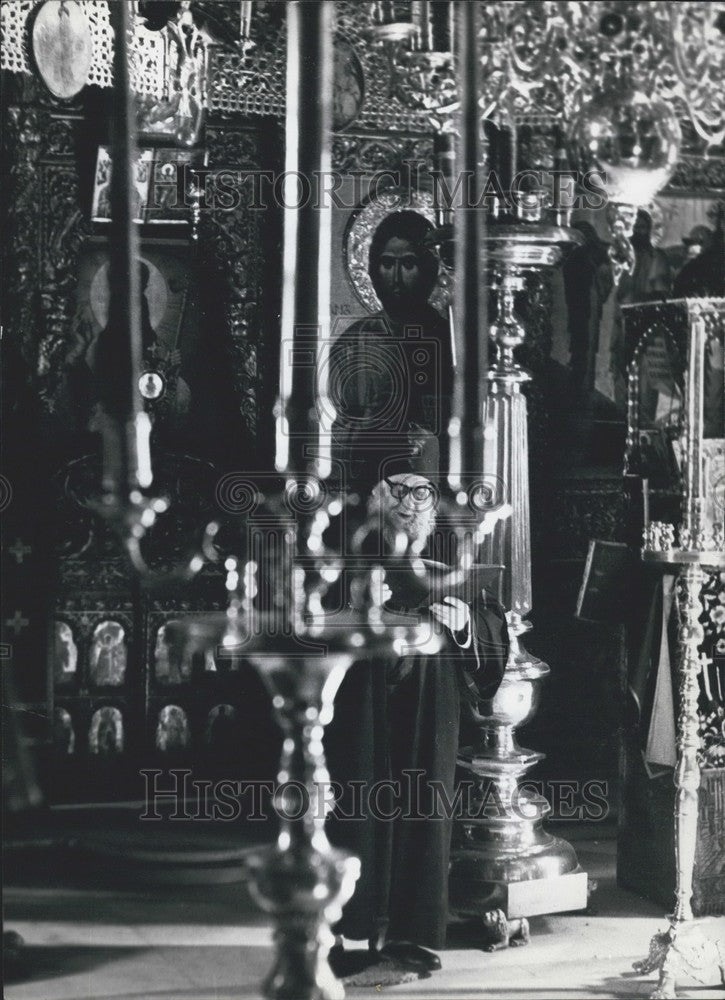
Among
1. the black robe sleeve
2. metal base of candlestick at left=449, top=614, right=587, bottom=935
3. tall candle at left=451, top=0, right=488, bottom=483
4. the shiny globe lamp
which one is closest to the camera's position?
tall candle at left=451, top=0, right=488, bottom=483

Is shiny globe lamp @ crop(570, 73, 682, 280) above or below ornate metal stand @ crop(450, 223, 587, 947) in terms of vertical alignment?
above

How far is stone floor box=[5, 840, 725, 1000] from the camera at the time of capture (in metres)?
2.79

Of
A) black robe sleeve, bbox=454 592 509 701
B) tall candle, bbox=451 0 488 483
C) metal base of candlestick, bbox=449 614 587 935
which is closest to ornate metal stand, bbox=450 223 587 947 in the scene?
metal base of candlestick, bbox=449 614 587 935

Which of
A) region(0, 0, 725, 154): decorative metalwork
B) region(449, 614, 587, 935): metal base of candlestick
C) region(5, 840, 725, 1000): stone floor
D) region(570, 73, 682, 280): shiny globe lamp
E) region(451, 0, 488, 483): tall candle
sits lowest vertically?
region(5, 840, 725, 1000): stone floor

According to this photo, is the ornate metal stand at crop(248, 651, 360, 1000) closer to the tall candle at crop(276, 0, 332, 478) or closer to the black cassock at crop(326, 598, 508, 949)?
the tall candle at crop(276, 0, 332, 478)

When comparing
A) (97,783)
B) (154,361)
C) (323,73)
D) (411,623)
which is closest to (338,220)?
(154,361)

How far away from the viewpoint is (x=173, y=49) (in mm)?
3047

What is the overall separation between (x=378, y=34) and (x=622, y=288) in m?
1.68

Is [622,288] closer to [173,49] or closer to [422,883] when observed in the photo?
[173,49]

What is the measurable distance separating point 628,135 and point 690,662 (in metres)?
1.10

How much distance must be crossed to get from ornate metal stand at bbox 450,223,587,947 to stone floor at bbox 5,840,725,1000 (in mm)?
77

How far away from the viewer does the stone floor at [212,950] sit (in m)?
2.79

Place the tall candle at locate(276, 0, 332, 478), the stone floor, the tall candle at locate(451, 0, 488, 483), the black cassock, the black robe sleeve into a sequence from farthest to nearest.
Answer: the black robe sleeve → the black cassock → the stone floor → the tall candle at locate(451, 0, 488, 483) → the tall candle at locate(276, 0, 332, 478)

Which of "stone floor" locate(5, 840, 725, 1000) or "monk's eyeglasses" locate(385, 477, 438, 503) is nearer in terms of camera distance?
"stone floor" locate(5, 840, 725, 1000)
